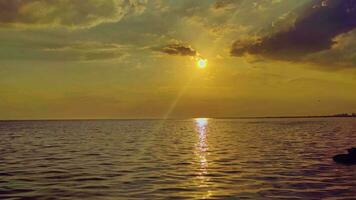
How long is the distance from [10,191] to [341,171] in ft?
81.9

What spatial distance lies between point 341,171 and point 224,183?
472 inches

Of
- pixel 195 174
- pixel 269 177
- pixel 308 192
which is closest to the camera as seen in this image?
pixel 308 192

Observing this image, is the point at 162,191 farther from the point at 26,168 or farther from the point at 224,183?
the point at 26,168

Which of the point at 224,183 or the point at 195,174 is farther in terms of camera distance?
the point at 195,174

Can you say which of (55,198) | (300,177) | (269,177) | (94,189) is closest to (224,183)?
(269,177)

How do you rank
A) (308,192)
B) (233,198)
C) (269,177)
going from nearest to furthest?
(233,198) < (308,192) < (269,177)

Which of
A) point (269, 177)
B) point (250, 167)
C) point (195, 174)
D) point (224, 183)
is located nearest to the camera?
point (224, 183)

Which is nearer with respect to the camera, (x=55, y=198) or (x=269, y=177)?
(x=55, y=198)

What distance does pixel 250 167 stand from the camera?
38250 mm

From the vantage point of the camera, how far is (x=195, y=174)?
34156mm

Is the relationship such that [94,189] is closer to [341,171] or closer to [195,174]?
[195,174]

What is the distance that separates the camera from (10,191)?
26.5 metres

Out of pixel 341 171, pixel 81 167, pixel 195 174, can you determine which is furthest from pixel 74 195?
pixel 341 171

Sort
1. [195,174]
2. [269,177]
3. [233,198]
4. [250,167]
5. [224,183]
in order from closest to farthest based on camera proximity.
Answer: [233,198], [224,183], [269,177], [195,174], [250,167]
